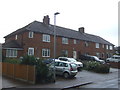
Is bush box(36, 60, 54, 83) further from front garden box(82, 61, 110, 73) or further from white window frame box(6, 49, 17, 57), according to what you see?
white window frame box(6, 49, 17, 57)

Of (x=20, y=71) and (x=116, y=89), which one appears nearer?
(x=116, y=89)

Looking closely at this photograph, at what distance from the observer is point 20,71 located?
48.2ft

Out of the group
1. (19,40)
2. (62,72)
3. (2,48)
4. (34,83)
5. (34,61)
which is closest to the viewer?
(34,83)

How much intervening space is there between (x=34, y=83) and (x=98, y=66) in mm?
12811

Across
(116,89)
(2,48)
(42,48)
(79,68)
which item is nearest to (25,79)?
(116,89)

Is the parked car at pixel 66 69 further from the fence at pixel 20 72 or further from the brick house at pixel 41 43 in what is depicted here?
the brick house at pixel 41 43

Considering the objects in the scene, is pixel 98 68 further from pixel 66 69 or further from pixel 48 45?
pixel 48 45

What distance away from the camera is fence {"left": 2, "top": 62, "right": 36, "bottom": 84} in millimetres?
13601

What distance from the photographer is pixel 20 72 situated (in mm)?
14664

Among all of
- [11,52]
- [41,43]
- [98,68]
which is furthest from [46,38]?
[98,68]

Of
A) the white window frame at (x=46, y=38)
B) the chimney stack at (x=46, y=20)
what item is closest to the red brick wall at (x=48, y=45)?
the white window frame at (x=46, y=38)

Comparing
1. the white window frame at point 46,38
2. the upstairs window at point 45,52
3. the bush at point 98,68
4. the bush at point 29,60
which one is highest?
the white window frame at point 46,38

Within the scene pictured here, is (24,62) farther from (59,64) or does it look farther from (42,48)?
(42,48)

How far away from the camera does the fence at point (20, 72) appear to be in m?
13.6
